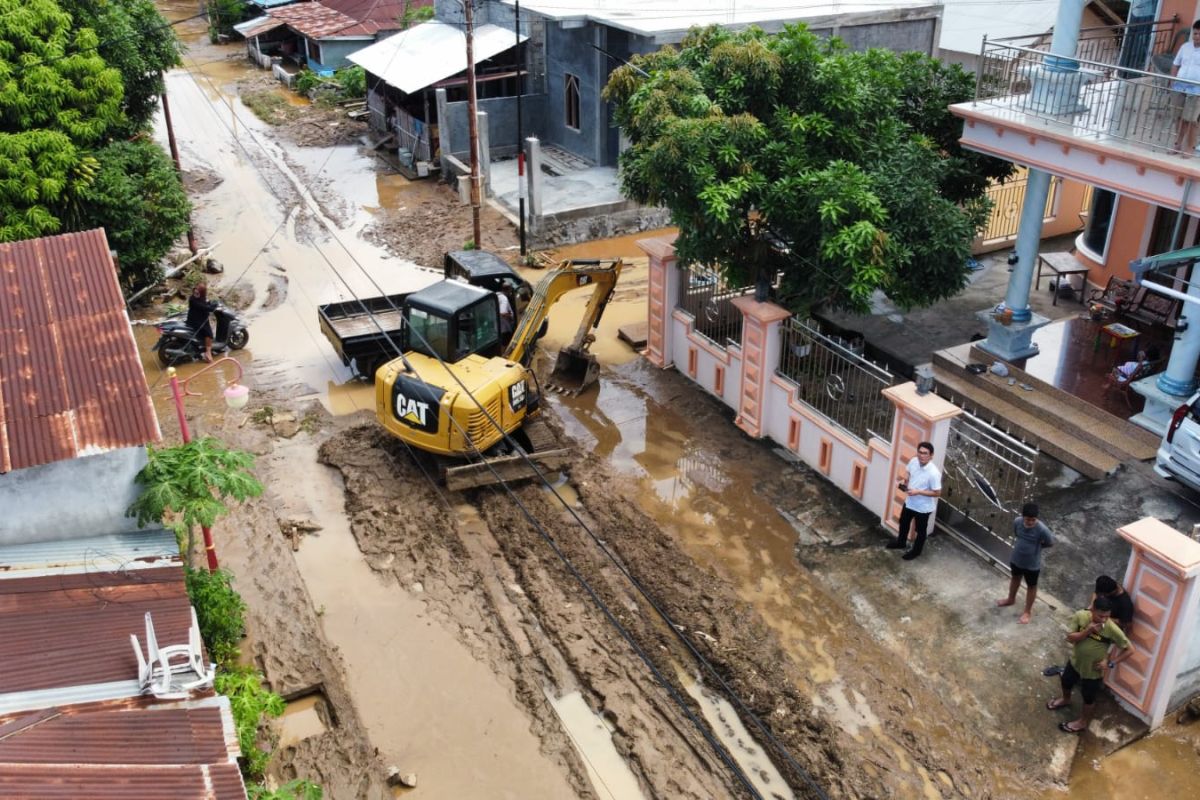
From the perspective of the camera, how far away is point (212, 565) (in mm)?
11336

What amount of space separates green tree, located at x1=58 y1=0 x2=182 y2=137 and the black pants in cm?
1590

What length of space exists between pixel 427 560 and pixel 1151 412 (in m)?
9.15

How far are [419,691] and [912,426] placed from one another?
6.11 m

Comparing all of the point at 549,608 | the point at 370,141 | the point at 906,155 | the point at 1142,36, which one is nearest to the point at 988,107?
the point at 906,155

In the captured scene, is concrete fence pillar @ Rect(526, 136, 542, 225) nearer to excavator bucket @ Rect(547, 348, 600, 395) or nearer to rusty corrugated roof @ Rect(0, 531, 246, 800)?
excavator bucket @ Rect(547, 348, 600, 395)

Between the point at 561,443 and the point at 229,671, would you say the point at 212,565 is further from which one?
the point at 561,443

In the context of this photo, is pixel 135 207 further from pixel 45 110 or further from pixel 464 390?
pixel 464 390

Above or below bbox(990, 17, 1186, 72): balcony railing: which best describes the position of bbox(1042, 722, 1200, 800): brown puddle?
below

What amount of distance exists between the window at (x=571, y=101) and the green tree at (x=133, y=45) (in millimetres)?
9178

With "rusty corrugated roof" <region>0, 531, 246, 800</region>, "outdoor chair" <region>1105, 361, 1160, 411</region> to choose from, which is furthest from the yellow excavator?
"outdoor chair" <region>1105, 361, 1160, 411</region>

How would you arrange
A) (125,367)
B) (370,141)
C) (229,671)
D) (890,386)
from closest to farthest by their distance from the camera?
(125,367) → (229,671) → (890,386) → (370,141)

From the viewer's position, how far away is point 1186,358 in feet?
40.9

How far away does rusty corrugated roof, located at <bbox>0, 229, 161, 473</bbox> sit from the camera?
8.05 m

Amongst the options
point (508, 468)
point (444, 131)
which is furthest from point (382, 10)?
point (508, 468)
